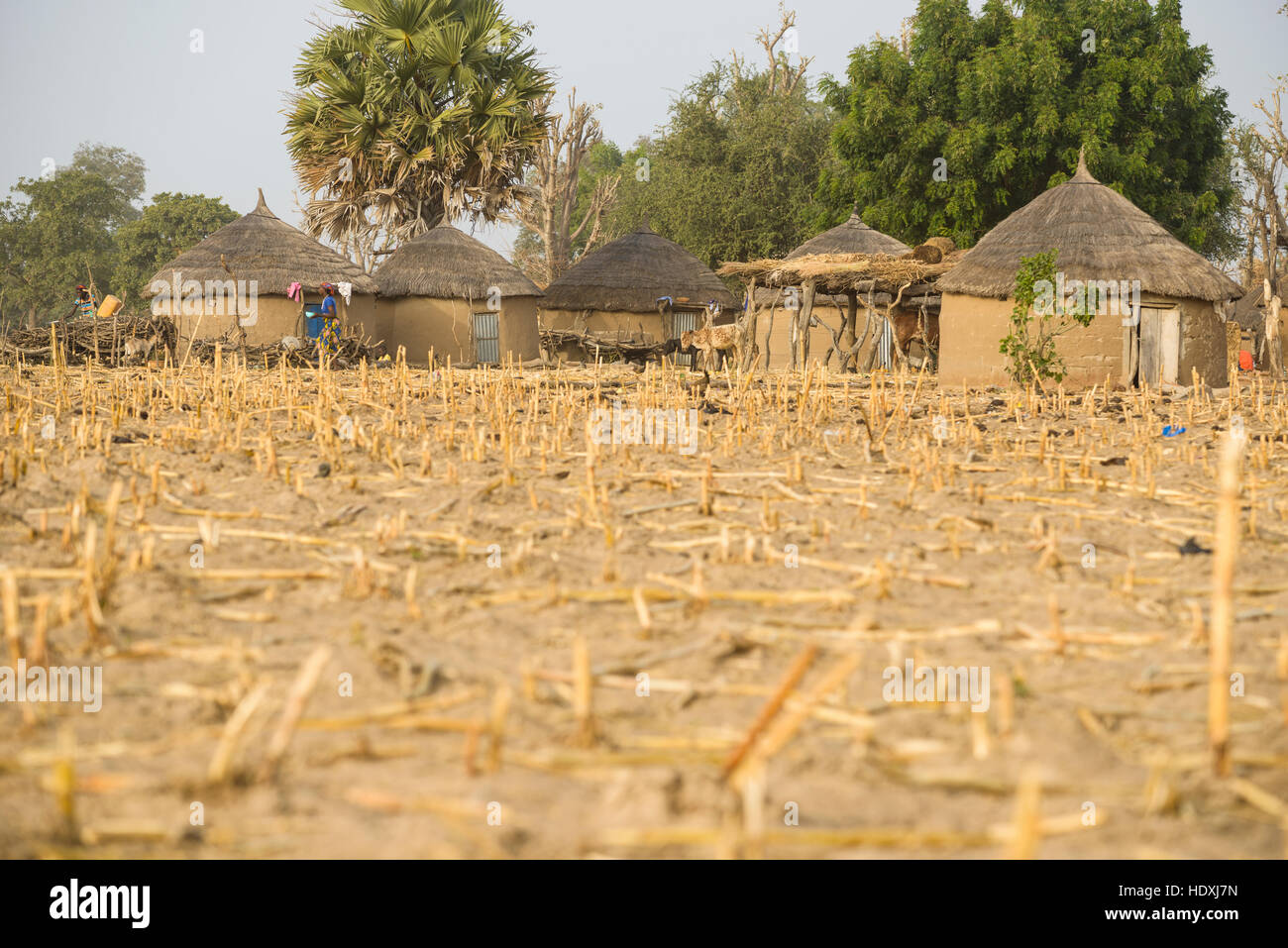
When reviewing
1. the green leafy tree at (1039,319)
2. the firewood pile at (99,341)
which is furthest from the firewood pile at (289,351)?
the green leafy tree at (1039,319)

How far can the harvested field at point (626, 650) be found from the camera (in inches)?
103

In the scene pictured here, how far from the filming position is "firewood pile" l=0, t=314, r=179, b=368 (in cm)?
1488

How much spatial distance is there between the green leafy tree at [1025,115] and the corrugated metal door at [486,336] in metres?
8.97

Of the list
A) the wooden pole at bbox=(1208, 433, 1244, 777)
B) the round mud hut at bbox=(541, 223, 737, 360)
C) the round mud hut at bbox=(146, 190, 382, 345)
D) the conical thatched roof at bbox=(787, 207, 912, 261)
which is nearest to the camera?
the wooden pole at bbox=(1208, 433, 1244, 777)

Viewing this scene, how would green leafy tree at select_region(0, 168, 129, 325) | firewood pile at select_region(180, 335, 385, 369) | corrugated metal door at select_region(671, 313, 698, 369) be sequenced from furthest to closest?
green leafy tree at select_region(0, 168, 129, 325) < corrugated metal door at select_region(671, 313, 698, 369) < firewood pile at select_region(180, 335, 385, 369)

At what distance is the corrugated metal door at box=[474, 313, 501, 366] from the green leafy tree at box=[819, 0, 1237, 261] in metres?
8.97

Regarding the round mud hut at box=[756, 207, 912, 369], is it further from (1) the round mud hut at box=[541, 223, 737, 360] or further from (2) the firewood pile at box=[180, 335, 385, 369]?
(2) the firewood pile at box=[180, 335, 385, 369]

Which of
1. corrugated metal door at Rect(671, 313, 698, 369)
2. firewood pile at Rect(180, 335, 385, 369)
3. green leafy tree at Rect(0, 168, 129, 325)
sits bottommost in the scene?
firewood pile at Rect(180, 335, 385, 369)

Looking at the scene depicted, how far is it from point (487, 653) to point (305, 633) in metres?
0.64

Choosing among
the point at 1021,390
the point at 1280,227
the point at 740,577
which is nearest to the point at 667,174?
the point at 1280,227

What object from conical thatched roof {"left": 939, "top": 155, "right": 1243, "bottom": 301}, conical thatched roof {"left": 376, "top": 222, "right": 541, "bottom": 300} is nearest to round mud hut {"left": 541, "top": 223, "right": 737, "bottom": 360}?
conical thatched roof {"left": 376, "top": 222, "right": 541, "bottom": 300}

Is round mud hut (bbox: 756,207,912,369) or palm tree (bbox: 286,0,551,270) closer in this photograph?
round mud hut (bbox: 756,207,912,369)

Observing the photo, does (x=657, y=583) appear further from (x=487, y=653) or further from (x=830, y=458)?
(x=830, y=458)

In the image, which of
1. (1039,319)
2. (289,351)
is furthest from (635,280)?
(1039,319)
